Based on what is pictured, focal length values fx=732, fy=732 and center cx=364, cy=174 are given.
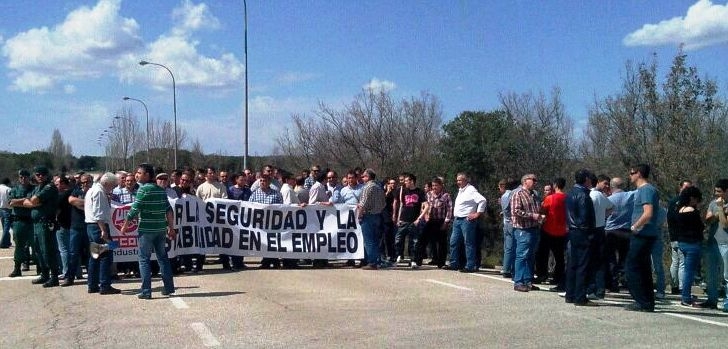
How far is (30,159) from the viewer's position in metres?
81.0

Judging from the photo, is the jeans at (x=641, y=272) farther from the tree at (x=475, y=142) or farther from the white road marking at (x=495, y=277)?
the tree at (x=475, y=142)

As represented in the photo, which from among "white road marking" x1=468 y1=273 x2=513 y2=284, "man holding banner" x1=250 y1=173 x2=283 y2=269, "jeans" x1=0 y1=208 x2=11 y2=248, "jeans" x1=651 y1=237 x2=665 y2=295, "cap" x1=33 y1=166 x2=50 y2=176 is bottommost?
"white road marking" x1=468 y1=273 x2=513 y2=284

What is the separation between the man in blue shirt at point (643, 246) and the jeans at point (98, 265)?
24.2 feet

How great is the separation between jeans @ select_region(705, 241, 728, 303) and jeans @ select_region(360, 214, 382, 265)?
5.95 meters

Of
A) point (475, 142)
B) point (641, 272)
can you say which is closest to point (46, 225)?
point (641, 272)

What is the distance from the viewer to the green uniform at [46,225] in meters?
11.6

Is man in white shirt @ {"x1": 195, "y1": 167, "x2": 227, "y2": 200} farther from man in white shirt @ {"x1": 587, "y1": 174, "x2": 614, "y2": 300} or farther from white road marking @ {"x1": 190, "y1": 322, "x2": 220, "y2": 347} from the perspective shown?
man in white shirt @ {"x1": 587, "y1": 174, "x2": 614, "y2": 300}

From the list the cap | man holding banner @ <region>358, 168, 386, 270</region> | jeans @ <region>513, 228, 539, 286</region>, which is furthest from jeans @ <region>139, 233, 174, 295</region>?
jeans @ <region>513, 228, 539, 286</region>

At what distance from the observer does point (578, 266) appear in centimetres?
1009

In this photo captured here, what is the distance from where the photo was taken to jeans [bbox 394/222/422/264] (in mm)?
14727

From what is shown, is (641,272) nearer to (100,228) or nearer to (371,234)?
(371,234)

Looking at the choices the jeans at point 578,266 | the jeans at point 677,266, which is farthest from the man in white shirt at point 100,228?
the jeans at point 677,266

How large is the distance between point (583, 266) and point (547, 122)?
2880cm

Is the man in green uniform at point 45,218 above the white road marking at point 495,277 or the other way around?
above
